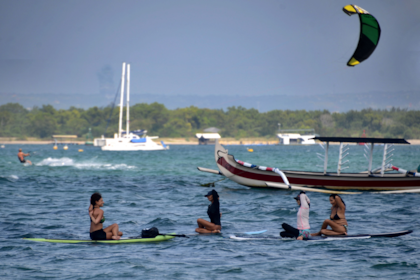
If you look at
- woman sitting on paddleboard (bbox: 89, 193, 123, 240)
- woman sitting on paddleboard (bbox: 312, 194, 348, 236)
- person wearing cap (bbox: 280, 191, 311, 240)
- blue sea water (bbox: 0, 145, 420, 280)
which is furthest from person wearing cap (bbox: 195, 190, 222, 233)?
woman sitting on paddleboard (bbox: 312, 194, 348, 236)

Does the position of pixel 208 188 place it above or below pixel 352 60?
below

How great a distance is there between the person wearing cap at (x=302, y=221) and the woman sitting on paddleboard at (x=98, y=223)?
4.98m

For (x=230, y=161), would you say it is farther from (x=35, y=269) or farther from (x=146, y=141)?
(x=146, y=141)

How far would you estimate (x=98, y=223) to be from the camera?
13.9m

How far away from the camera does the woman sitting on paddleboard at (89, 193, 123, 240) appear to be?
43.8 feet

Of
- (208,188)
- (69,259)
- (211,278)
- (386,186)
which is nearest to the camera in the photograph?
(211,278)

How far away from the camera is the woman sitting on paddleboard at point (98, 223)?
1336 centimetres

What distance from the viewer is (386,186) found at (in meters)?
25.1

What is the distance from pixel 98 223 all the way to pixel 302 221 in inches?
229

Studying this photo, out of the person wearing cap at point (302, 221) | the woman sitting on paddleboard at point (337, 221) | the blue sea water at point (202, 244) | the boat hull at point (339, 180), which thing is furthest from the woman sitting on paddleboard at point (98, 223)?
the boat hull at point (339, 180)

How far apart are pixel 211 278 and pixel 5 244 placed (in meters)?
6.68

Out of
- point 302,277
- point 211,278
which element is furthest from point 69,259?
point 302,277

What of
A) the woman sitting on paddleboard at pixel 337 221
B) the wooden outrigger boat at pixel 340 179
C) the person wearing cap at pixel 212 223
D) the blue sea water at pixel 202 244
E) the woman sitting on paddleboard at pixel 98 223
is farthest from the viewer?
the wooden outrigger boat at pixel 340 179

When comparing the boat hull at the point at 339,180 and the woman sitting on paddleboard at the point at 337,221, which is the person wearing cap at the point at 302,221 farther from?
A: the boat hull at the point at 339,180
